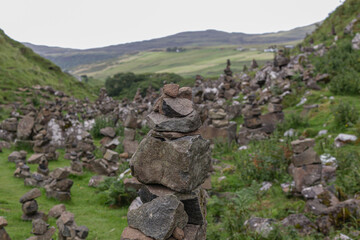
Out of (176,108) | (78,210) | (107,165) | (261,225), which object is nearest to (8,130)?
(107,165)

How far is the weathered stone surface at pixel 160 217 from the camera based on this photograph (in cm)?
416

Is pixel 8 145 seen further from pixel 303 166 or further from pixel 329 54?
pixel 329 54

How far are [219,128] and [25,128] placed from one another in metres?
12.6

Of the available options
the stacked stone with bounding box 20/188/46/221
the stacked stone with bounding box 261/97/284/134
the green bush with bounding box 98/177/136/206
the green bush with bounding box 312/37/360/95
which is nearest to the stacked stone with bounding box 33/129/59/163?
the green bush with bounding box 98/177/136/206

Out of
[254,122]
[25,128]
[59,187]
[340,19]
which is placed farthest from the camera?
[340,19]

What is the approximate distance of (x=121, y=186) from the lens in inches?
418

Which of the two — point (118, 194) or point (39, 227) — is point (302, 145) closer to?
point (118, 194)

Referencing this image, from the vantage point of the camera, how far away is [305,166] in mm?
10133

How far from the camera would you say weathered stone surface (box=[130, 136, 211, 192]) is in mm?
4402

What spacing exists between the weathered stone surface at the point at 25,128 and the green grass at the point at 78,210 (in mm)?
5783

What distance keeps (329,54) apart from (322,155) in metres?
16.9

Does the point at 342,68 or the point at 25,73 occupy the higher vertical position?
the point at 25,73

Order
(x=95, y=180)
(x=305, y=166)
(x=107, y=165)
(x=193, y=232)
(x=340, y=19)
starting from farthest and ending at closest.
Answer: (x=340, y=19), (x=107, y=165), (x=95, y=180), (x=305, y=166), (x=193, y=232)

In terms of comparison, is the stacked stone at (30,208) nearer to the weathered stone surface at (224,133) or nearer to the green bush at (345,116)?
the weathered stone surface at (224,133)
